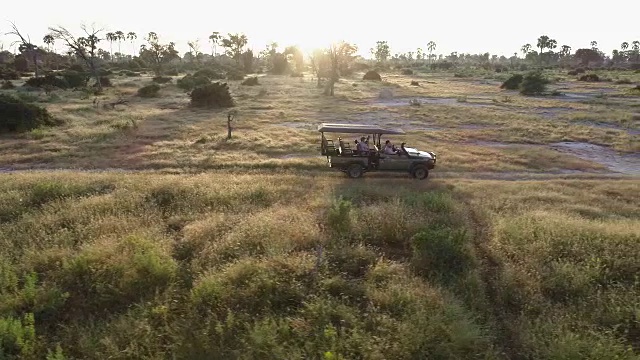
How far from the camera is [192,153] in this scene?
2030cm

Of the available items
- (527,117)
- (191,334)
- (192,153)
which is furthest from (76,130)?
(527,117)

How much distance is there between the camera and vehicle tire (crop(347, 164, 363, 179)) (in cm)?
1634

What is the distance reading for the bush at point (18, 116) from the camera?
77.9ft

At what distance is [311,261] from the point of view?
322 inches

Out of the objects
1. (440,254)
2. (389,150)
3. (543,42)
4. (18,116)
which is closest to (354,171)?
(389,150)

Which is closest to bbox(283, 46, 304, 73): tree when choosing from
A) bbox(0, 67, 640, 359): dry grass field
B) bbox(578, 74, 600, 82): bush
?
bbox(578, 74, 600, 82): bush

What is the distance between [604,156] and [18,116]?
31.4m

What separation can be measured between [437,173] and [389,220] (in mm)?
8154

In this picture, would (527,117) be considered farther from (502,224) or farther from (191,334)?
(191,334)

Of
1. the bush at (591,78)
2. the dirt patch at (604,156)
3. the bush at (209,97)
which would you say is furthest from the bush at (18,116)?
the bush at (591,78)

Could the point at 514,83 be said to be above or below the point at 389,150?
above

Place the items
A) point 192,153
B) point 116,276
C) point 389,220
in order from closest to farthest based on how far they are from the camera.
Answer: point 116,276 < point 389,220 < point 192,153

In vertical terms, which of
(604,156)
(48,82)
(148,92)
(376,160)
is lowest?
(604,156)

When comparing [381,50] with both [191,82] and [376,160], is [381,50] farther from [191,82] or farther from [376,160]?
[376,160]
